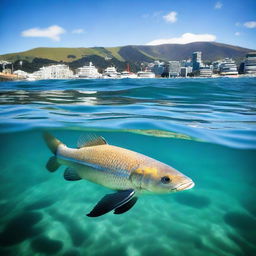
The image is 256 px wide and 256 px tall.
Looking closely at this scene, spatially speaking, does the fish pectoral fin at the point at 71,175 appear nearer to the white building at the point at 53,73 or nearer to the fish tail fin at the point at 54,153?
the fish tail fin at the point at 54,153

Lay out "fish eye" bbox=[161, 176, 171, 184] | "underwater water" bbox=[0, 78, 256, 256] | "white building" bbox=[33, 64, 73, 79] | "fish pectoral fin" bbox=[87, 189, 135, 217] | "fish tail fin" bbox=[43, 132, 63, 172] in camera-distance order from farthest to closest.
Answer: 1. "white building" bbox=[33, 64, 73, 79]
2. "fish tail fin" bbox=[43, 132, 63, 172]
3. "underwater water" bbox=[0, 78, 256, 256]
4. "fish eye" bbox=[161, 176, 171, 184]
5. "fish pectoral fin" bbox=[87, 189, 135, 217]

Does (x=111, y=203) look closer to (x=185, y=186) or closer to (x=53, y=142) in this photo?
(x=185, y=186)

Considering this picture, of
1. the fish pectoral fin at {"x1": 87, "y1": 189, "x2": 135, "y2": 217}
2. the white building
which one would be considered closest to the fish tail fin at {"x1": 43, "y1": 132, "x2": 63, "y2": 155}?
the fish pectoral fin at {"x1": 87, "y1": 189, "x2": 135, "y2": 217}

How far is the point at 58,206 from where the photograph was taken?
167 inches

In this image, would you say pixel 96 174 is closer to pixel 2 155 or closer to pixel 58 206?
pixel 58 206

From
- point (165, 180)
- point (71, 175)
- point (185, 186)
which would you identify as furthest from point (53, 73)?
point (185, 186)

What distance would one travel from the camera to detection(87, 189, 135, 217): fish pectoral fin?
212 centimetres

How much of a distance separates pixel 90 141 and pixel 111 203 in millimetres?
1233

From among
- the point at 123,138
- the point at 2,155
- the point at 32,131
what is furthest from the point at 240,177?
the point at 2,155

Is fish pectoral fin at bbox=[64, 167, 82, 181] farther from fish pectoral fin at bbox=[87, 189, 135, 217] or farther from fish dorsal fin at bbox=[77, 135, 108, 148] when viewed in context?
fish pectoral fin at bbox=[87, 189, 135, 217]

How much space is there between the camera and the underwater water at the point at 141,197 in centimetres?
333

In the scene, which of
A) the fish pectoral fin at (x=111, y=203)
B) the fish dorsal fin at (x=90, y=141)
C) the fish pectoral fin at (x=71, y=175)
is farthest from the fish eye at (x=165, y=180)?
the fish pectoral fin at (x=71, y=175)

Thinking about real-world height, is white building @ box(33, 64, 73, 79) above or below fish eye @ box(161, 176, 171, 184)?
above

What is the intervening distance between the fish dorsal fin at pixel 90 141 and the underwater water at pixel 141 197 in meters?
1.57
